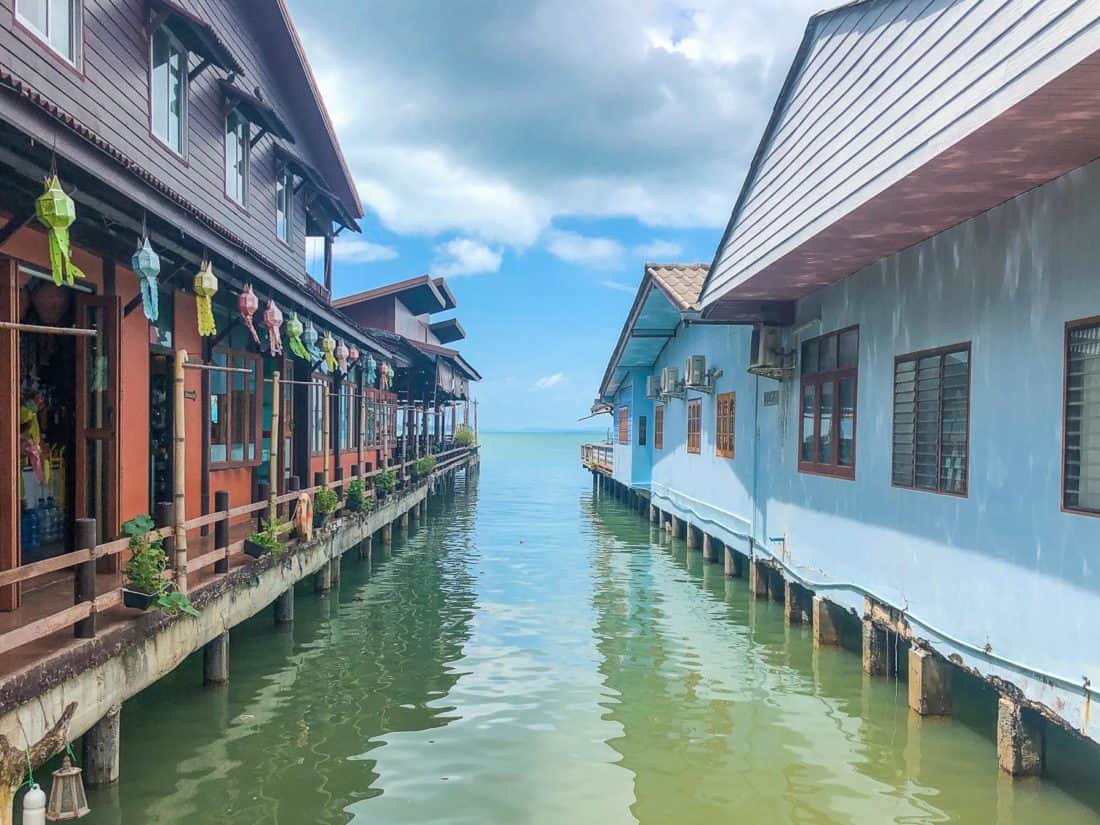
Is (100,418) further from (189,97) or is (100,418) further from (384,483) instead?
(384,483)

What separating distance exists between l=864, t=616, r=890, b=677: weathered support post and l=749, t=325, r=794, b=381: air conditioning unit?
3.89 m

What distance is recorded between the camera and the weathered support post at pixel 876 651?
29.3 feet

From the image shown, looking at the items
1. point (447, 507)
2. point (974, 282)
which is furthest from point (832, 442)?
point (447, 507)

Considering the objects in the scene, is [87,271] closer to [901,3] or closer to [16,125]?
[16,125]

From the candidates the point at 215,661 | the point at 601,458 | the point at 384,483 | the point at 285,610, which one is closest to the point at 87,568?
the point at 215,661

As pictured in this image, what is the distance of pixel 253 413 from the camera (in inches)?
515

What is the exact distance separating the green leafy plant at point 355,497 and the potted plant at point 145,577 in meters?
7.68

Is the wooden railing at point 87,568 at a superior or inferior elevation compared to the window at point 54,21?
inferior

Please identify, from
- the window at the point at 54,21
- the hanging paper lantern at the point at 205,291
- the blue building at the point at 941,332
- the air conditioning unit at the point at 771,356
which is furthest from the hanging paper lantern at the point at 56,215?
the air conditioning unit at the point at 771,356

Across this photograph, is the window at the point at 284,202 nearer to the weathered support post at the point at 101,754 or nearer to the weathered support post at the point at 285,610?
the weathered support post at the point at 285,610

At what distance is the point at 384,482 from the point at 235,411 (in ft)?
18.2

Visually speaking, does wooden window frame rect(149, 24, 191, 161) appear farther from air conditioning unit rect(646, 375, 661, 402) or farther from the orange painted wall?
air conditioning unit rect(646, 375, 661, 402)

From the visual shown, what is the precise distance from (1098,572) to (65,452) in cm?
878

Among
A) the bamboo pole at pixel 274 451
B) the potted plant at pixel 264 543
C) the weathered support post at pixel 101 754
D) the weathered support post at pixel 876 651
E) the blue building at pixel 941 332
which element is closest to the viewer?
the blue building at pixel 941 332
